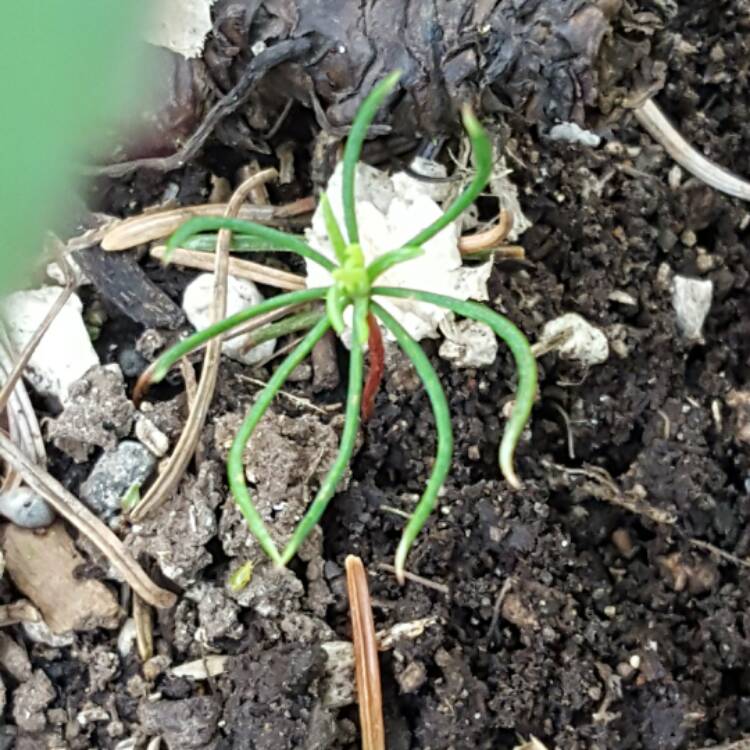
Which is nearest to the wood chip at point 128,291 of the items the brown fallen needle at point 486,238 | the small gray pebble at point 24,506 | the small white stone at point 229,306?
the small white stone at point 229,306

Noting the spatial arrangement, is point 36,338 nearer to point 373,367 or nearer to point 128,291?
point 128,291

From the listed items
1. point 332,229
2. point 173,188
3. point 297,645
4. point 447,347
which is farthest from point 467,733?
point 173,188

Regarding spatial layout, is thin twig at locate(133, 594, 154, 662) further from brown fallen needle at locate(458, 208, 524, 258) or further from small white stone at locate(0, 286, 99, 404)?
brown fallen needle at locate(458, 208, 524, 258)

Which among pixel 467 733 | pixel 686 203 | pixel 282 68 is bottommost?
pixel 467 733

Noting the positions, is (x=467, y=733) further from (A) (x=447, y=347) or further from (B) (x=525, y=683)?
(A) (x=447, y=347)

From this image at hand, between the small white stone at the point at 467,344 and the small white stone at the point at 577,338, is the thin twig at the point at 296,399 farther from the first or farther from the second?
the small white stone at the point at 577,338
